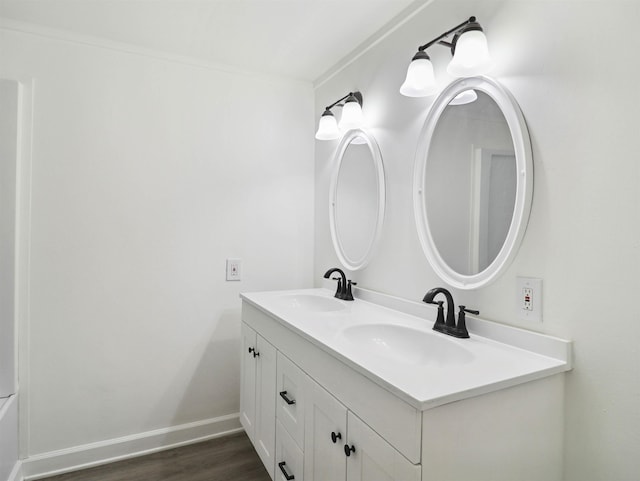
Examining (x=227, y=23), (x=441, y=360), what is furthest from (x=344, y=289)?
(x=227, y=23)

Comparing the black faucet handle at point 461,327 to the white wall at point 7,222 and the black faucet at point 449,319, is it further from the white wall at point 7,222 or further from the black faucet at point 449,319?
the white wall at point 7,222

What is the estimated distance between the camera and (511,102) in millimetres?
1182

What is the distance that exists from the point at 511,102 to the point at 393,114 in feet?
2.06

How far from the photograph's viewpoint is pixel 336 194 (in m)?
2.20

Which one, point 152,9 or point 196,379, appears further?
point 196,379

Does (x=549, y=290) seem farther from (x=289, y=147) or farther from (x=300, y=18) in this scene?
(x=289, y=147)

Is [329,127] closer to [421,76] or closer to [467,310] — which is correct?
[421,76]

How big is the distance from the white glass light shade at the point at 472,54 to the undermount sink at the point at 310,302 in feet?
3.81

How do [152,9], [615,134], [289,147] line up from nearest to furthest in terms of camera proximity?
[615,134], [152,9], [289,147]

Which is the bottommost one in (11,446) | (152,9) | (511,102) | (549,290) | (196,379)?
(11,446)

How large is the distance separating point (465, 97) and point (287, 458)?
151 cm

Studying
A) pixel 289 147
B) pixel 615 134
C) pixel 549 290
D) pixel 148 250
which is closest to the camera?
pixel 615 134

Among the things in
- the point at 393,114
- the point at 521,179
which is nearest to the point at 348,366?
the point at 521,179

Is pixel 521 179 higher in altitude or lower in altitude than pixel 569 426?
higher
